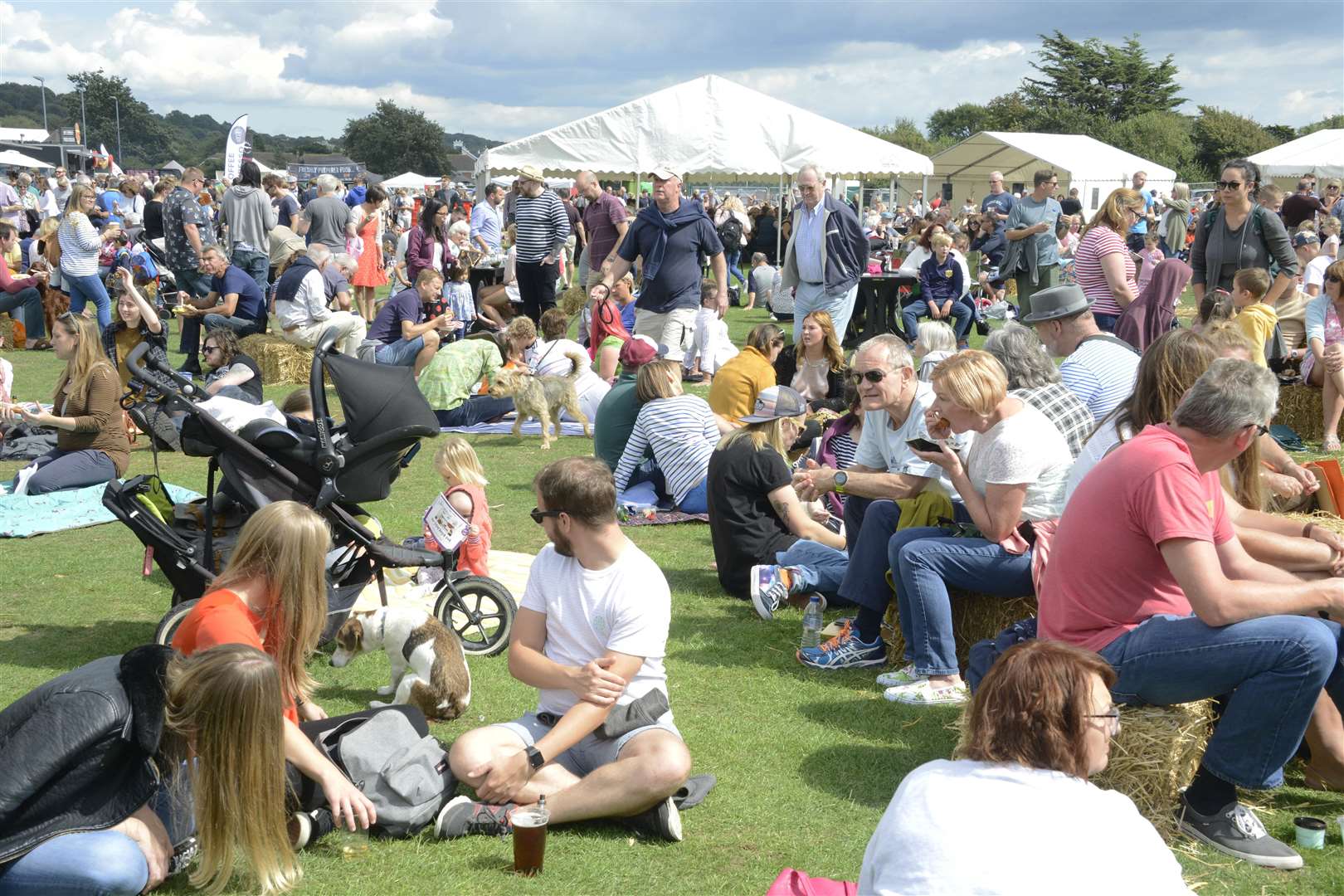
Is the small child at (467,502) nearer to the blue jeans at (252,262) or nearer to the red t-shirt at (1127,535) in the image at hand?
the red t-shirt at (1127,535)

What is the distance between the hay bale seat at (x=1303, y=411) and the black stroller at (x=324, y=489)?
23.3 ft

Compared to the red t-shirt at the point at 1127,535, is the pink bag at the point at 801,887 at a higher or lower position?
lower

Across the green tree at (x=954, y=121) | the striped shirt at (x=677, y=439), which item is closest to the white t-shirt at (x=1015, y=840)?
the striped shirt at (x=677, y=439)

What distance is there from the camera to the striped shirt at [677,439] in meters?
7.73

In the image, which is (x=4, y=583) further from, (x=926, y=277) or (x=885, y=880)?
(x=926, y=277)

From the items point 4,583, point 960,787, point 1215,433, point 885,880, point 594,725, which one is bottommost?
point 4,583

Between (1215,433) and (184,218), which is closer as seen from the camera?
(1215,433)

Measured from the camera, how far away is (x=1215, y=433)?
3.68m

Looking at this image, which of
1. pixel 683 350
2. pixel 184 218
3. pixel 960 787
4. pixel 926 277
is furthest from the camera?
pixel 926 277

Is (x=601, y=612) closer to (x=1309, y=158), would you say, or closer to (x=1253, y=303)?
(x=1253, y=303)

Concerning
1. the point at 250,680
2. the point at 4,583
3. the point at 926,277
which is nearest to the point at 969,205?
the point at 926,277

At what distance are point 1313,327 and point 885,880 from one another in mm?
8622

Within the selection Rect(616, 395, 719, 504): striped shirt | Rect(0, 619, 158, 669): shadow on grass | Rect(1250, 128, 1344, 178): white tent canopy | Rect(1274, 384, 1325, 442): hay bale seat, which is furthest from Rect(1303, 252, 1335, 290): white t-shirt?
Rect(1250, 128, 1344, 178): white tent canopy

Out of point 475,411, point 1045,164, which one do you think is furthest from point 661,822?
point 1045,164
